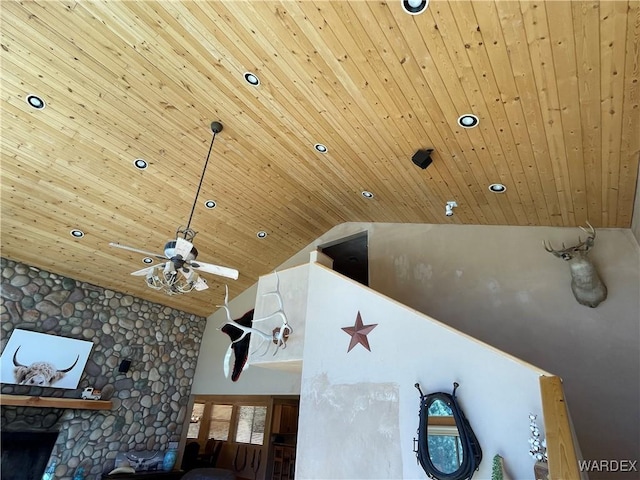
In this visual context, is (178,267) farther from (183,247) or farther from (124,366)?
(124,366)

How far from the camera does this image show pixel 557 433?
205cm

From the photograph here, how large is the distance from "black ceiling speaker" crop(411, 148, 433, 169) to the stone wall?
6.13 meters

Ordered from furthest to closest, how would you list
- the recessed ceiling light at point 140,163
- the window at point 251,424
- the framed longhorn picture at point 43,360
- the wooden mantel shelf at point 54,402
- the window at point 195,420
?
the window at point 195,420 < the window at point 251,424 < the framed longhorn picture at point 43,360 < the wooden mantel shelf at point 54,402 < the recessed ceiling light at point 140,163

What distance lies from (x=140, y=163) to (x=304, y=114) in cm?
244

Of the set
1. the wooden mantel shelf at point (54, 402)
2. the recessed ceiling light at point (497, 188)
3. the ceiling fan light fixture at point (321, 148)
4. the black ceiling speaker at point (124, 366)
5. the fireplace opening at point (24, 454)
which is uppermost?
the ceiling fan light fixture at point (321, 148)

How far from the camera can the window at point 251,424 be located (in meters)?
7.03

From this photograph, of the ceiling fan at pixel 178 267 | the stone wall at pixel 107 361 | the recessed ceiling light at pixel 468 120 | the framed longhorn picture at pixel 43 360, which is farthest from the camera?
the stone wall at pixel 107 361

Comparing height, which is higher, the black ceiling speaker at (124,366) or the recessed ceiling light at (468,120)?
the recessed ceiling light at (468,120)

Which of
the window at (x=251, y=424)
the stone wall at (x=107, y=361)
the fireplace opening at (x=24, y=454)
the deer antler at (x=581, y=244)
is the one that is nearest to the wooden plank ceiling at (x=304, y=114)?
the deer antler at (x=581, y=244)

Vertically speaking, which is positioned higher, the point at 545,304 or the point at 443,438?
the point at 545,304

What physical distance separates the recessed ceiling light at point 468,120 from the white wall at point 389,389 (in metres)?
1.79

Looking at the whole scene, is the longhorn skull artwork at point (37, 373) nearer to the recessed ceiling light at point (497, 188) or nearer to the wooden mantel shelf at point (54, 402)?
the wooden mantel shelf at point (54, 402)

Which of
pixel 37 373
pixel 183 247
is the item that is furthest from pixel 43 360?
pixel 183 247

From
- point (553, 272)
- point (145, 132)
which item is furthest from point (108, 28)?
point (553, 272)
